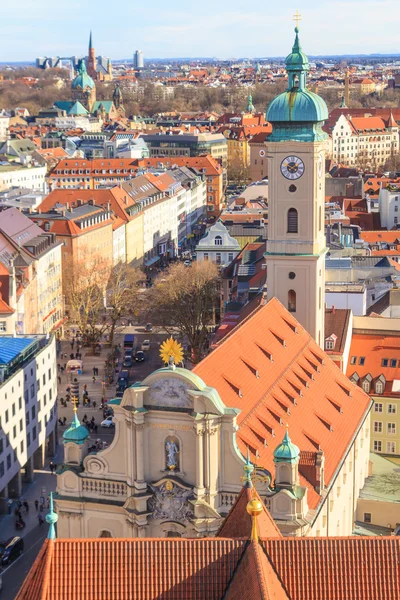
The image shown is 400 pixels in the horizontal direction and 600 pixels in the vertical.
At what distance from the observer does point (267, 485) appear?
5003 centimetres

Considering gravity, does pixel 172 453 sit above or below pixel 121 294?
above

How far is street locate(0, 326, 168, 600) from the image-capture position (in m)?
64.5

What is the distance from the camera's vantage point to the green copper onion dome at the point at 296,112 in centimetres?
7269

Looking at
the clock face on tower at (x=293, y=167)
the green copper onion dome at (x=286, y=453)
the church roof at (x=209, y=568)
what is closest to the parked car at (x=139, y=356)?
the clock face on tower at (x=293, y=167)

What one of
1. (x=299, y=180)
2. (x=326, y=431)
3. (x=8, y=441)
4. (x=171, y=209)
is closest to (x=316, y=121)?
(x=299, y=180)

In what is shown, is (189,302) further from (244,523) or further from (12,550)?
(244,523)

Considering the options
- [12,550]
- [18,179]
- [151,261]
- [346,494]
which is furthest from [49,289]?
[18,179]

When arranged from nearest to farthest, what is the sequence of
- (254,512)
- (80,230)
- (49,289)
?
(254,512) < (49,289) < (80,230)

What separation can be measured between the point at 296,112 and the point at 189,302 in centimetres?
4437

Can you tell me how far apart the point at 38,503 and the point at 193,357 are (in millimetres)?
34807

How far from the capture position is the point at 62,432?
89.8 m

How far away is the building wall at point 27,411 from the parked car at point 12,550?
6335 mm

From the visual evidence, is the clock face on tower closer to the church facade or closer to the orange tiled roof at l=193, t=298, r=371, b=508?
the orange tiled roof at l=193, t=298, r=371, b=508

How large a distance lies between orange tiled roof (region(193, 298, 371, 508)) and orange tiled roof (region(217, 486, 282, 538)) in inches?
501
